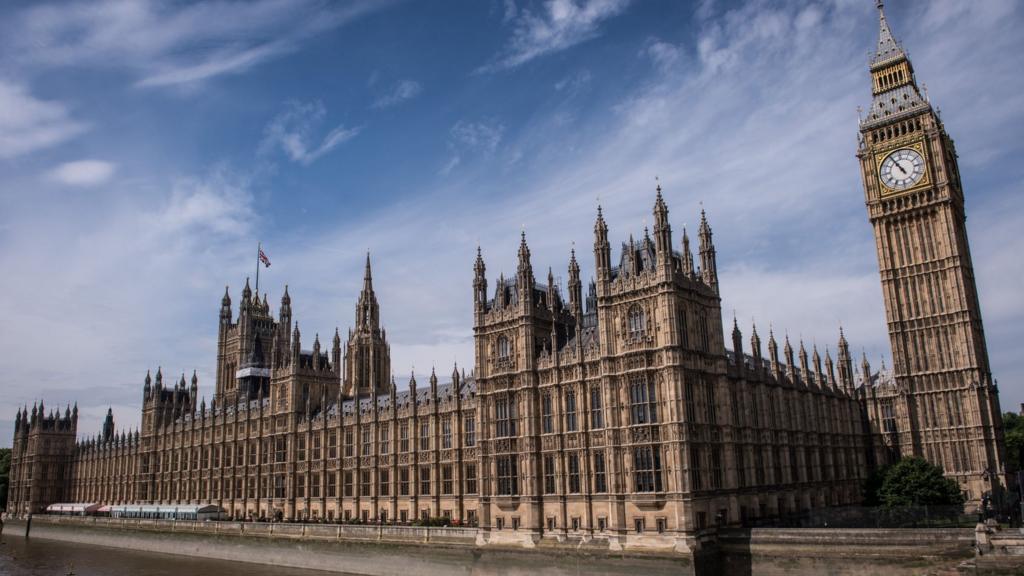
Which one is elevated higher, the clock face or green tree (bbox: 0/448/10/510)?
the clock face

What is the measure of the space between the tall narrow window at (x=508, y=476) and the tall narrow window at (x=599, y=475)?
749 centimetres

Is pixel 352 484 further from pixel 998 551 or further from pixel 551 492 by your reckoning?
pixel 998 551

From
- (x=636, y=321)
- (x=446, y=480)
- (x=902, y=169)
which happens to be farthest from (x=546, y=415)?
(x=902, y=169)

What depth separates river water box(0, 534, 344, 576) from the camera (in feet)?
255

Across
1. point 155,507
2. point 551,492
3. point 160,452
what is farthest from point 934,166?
point 160,452

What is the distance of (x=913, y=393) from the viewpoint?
284ft

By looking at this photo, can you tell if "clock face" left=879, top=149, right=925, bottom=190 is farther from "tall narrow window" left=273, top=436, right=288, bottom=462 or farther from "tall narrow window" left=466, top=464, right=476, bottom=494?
"tall narrow window" left=273, top=436, right=288, bottom=462

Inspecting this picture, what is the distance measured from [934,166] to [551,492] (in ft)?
203

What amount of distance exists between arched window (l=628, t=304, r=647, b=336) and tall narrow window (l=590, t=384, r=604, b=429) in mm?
5083

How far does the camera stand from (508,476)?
62312 millimetres

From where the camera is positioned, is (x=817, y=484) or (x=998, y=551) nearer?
(x=998, y=551)

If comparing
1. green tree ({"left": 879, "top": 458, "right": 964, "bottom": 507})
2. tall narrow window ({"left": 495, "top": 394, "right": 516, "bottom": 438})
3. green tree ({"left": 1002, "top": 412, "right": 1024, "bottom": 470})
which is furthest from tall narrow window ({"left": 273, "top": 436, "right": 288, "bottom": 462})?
green tree ({"left": 1002, "top": 412, "right": 1024, "bottom": 470})

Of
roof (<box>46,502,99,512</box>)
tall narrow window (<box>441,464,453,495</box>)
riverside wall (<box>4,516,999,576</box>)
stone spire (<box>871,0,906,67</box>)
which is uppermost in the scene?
stone spire (<box>871,0,906,67</box>)

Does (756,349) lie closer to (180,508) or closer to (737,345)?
(737,345)
